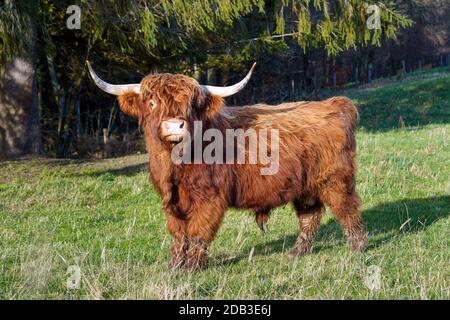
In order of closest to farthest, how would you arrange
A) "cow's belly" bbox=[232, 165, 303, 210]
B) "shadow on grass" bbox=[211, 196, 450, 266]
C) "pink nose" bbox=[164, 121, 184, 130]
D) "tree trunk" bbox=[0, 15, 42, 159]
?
"pink nose" bbox=[164, 121, 184, 130]
"cow's belly" bbox=[232, 165, 303, 210]
"shadow on grass" bbox=[211, 196, 450, 266]
"tree trunk" bbox=[0, 15, 42, 159]

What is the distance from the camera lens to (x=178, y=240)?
5.42 metres

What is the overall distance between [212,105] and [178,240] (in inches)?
45.1

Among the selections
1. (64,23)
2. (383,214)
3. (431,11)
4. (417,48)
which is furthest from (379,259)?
(417,48)

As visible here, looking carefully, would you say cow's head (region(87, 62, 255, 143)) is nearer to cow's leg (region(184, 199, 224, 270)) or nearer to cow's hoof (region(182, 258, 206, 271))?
cow's leg (region(184, 199, 224, 270))

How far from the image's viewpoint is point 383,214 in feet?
24.9

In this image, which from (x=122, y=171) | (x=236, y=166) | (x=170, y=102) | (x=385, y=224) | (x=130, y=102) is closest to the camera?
(x=170, y=102)

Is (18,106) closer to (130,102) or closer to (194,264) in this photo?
(130,102)

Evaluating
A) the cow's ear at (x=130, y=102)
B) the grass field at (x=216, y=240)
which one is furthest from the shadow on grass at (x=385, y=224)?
the cow's ear at (x=130, y=102)

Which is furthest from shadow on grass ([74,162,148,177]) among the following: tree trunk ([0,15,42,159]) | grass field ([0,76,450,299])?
tree trunk ([0,15,42,159])

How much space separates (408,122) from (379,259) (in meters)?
14.1

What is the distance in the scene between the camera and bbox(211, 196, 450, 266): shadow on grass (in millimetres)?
6258

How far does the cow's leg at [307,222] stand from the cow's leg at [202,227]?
3.26 ft

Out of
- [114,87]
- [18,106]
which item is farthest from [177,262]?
[18,106]

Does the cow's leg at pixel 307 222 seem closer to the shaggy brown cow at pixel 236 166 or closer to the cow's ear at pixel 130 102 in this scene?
the shaggy brown cow at pixel 236 166
